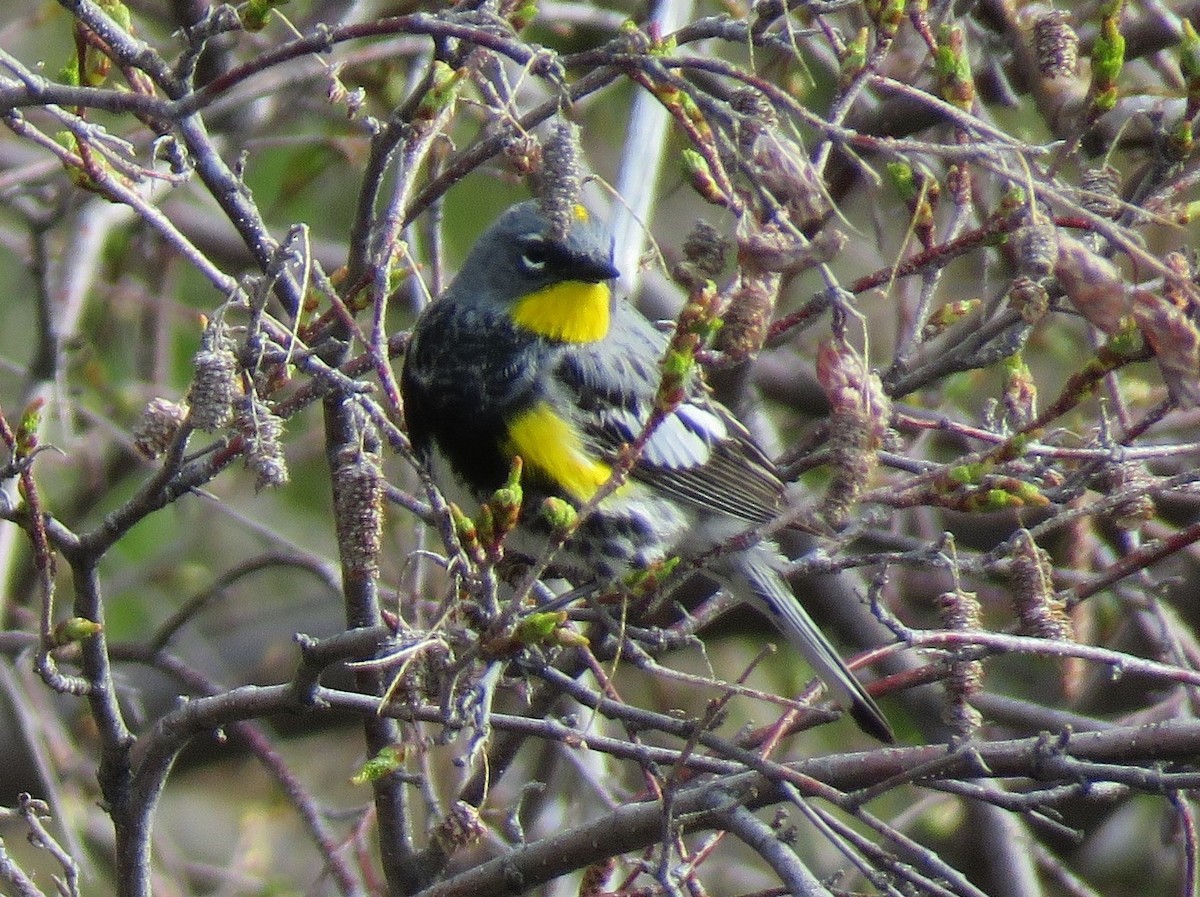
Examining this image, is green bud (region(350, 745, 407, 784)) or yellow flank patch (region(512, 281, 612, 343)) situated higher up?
yellow flank patch (region(512, 281, 612, 343))

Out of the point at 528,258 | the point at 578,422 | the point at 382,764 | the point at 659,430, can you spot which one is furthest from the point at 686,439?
the point at 382,764

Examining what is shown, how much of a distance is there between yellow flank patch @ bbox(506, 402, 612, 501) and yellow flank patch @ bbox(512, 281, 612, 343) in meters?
0.18

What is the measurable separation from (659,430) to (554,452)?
0.37 m

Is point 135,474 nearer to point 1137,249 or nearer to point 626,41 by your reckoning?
point 626,41

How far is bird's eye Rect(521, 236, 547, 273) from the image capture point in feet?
10.6

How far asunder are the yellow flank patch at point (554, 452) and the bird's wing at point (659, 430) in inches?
2.3

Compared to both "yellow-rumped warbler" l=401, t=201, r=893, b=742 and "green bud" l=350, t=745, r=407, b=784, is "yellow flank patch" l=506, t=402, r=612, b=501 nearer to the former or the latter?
"yellow-rumped warbler" l=401, t=201, r=893, b=742

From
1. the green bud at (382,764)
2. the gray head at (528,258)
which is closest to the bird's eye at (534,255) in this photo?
the gray head at (528,258)

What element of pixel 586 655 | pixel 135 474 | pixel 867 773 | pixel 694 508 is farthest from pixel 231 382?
pixel 135 474

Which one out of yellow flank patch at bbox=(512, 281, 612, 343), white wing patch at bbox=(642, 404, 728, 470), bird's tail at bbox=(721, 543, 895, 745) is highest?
yellow flank patch at bbox=(512, 281, 612, 343)

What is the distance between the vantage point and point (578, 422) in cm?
325

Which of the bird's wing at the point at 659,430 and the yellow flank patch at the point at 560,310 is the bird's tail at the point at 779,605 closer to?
the bird's wing at the point at 659,430

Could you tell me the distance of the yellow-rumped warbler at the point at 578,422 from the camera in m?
3.14

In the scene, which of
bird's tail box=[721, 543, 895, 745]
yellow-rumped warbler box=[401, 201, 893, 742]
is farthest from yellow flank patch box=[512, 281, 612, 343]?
bird's tail box=[721, 543, 895, 745]
